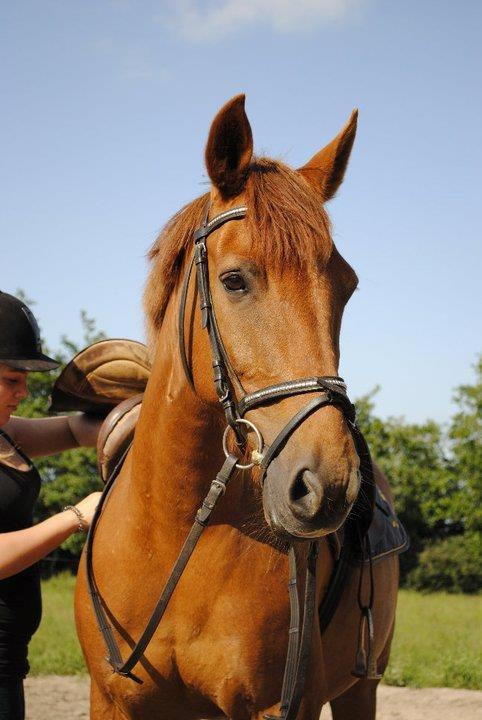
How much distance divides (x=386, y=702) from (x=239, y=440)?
Answer: 238 inches

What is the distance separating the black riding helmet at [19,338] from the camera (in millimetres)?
3209

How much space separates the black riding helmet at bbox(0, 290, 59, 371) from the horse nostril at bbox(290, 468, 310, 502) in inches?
59.2

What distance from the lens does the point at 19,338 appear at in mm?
3287

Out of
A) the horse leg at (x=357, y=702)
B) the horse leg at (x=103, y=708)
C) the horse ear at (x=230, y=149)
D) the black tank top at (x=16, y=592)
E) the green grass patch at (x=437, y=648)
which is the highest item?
the horse ear at (x=230, y=149)

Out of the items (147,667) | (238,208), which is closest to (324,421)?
(238,208)

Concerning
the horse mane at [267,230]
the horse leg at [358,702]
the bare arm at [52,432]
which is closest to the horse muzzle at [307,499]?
the horse mane at [267,230]

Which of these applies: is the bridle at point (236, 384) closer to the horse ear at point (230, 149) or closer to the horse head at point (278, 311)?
the horse head at point (278, 311)

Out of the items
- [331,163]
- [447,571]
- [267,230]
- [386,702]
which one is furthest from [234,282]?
[447,571]

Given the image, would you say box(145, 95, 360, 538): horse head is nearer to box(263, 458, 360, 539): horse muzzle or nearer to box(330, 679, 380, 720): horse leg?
box(263, 458, 360, 539): horse muzzle

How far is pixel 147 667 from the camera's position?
9.18ft

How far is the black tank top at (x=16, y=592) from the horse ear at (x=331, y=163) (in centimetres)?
174

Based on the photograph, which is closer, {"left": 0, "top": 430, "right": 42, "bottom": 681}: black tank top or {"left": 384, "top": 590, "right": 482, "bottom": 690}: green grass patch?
{"left": 0, "top": 430, "right": 42, "bottom": 681}: black tank top

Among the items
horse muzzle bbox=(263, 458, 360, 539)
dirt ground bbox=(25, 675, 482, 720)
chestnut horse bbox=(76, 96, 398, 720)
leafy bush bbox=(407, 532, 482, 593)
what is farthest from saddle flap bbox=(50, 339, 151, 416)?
leafy bush bbox=(407, 532, 482, 593)

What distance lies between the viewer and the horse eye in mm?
2441
